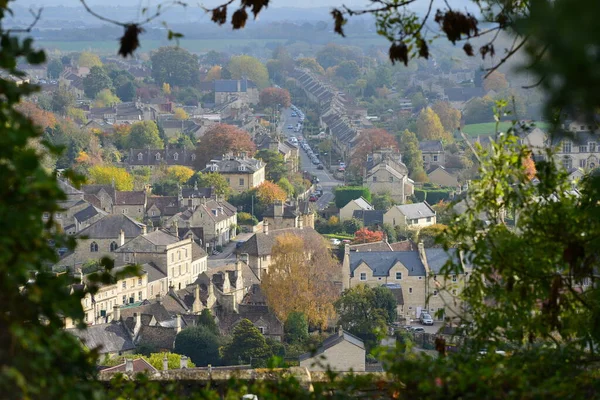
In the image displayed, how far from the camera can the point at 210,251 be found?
182ft

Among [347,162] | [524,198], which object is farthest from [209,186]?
[524,198]

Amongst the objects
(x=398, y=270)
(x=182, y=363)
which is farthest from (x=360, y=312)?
(x=182, y=363)

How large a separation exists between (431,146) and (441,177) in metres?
8.28

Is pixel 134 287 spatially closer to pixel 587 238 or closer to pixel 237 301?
pixel 237 301

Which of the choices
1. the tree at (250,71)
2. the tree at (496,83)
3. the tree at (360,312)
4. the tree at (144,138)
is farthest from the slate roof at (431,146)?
the tree at (250,71)

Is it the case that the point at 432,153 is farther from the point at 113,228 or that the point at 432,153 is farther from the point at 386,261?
the point at 386,261

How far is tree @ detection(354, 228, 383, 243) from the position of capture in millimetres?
53125

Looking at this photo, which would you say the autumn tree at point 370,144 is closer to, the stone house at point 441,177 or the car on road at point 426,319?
the stone house at point 441,177

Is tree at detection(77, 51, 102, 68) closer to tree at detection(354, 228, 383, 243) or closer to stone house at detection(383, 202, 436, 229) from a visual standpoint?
stone house at detection(383, 202, 436, 229)

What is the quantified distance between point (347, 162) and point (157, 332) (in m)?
49.7

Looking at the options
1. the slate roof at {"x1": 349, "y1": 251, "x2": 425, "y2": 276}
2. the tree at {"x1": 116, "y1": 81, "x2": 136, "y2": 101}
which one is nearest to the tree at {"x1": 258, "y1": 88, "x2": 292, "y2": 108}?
the tree at {"x1": 116, "y1": 81, "x2": 136, "y2": 101}

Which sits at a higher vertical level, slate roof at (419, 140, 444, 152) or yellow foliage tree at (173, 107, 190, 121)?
slate roof at (419, 140, 444, 152)

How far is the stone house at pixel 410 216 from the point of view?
58594 millimetres

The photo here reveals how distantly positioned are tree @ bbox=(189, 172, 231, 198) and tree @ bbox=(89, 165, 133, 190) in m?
5.46
